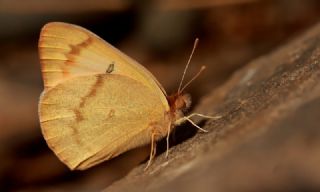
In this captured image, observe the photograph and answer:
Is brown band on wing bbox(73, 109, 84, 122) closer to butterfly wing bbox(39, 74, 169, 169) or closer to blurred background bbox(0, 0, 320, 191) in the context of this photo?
butterfly wing bbox(39, 74, 169, 169)

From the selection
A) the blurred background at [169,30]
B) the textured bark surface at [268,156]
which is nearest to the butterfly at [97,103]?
the textured bark surface at [268,156]

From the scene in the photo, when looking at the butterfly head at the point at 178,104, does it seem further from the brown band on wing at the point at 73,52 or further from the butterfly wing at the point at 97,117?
the brown band on wing at the point at 73,52

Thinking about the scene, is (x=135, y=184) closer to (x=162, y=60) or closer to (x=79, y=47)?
(x=79, y=47)

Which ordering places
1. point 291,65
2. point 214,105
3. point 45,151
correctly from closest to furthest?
point 291,65 < point 214,105 < point 45,151

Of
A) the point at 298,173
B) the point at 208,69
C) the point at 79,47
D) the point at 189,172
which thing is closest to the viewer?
the point at 298,173

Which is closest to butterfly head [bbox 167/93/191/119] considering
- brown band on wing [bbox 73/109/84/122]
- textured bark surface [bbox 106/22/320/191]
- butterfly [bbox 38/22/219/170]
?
butterfly [bbox 38/22/219/170]

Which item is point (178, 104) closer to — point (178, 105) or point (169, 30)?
point (178, 105)

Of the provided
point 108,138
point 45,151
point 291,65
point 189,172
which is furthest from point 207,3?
point 189,172
